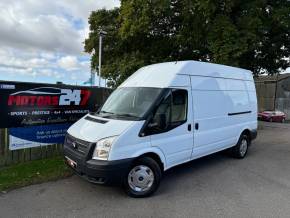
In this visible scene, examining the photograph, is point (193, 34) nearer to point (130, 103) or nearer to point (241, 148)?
point (241, 148)

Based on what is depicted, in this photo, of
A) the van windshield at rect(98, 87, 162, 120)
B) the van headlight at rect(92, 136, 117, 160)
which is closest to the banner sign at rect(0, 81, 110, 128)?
the van windshield at rect(98, 87, 162, 120)

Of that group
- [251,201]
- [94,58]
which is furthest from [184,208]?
[94,58]

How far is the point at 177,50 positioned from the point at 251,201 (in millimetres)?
15047

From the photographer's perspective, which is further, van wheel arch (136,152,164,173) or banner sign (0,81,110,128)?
banner sign (0,81,110,128)

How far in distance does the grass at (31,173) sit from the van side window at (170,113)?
2.44 meters

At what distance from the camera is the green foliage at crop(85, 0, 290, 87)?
14.1 meters

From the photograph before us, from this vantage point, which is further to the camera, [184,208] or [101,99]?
[101,99]

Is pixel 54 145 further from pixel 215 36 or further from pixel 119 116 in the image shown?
pixel 215 36

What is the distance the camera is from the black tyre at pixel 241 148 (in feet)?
24.6

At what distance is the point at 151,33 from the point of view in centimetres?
1794

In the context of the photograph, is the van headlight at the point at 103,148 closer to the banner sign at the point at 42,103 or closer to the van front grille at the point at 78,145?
the van front grille at the point at 78,145

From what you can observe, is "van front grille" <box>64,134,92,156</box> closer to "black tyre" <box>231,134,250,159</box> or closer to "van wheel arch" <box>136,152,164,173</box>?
"van wheel arch" <box>136,152,164,173</box>

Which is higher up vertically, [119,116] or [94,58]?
[94,58]

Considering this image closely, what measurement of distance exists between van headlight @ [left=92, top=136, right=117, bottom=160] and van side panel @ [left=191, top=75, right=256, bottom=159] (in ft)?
7.16
